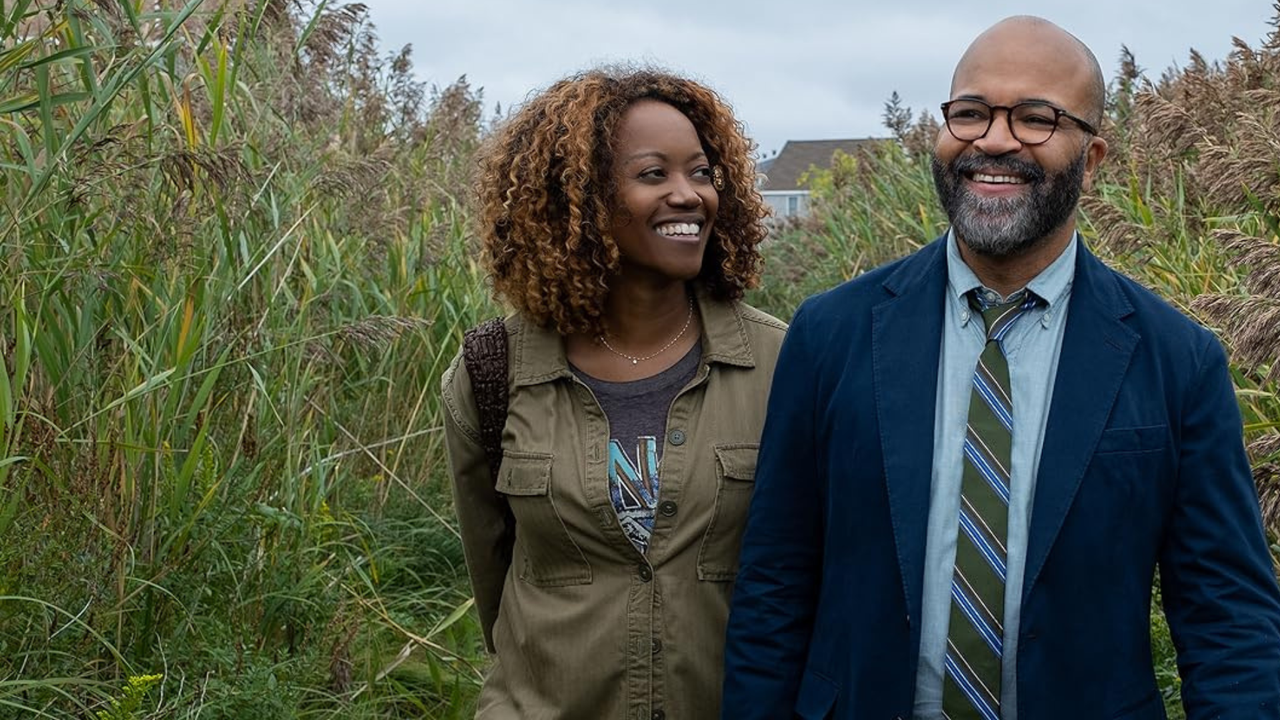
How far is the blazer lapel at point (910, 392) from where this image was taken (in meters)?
2.78

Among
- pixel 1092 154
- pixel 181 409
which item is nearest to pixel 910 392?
pixel 1092 154

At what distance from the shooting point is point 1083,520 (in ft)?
8.95

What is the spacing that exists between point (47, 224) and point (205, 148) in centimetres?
45

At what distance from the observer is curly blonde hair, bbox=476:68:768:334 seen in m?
3.52

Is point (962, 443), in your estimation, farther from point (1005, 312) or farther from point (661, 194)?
point (661, 194)

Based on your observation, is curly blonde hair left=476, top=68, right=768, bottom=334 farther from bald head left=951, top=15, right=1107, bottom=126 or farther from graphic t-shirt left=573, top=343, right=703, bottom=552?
bald head left=951, top=15, right=1107, bottom=126

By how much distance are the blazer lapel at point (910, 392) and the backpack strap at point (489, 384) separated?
0.88 m

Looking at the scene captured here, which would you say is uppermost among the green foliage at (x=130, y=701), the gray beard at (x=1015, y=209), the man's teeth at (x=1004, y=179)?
the man's teeth at (x=1004, y=179)

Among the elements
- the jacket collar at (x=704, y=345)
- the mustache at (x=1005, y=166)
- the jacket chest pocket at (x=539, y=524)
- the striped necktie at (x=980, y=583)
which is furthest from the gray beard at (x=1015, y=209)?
the jacket chest pocket at (x=539, y=524)

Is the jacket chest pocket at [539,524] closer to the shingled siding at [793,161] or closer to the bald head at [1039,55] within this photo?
the bald head at [1039,55]

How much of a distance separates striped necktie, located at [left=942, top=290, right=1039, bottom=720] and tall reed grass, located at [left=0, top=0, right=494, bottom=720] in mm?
1822

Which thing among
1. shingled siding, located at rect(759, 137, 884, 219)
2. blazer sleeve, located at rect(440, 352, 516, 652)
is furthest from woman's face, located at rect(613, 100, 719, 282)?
shingled siding, located at rect(759, 137, 884, 219)

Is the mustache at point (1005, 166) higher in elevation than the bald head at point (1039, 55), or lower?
lower

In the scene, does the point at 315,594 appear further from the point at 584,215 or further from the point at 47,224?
the point at 584,215
